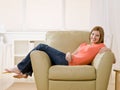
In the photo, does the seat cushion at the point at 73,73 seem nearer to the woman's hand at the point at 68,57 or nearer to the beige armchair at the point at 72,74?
the beige armchair at the point at 72,74

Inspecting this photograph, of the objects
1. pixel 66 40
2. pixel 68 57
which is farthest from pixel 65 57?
pixel 66 40

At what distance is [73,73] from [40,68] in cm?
38

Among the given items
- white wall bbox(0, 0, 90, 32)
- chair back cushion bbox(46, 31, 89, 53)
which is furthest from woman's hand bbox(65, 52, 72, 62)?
white wall bbox(0, 0, 90, 32)

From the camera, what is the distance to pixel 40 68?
106 inches

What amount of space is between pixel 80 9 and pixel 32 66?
6.89 feet

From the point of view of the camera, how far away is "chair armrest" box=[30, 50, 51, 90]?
2678 mm

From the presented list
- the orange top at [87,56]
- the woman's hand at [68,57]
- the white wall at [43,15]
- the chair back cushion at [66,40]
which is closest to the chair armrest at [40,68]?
the woman's hand at [68,57]

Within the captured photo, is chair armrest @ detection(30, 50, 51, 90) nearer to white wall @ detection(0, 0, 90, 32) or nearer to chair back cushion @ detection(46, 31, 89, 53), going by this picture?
chair back cushion @ detection(46, 31, 89, 53)

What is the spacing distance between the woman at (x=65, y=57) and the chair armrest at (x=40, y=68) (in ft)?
0.49

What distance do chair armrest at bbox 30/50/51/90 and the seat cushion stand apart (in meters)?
0.09

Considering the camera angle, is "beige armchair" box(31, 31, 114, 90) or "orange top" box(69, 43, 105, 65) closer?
"beige armchair" box(31, 31, 114, 90)

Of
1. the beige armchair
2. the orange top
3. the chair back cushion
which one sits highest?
the chair back cushion

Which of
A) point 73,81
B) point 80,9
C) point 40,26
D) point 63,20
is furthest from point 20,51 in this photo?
point 73,81

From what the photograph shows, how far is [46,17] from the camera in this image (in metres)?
4.50
